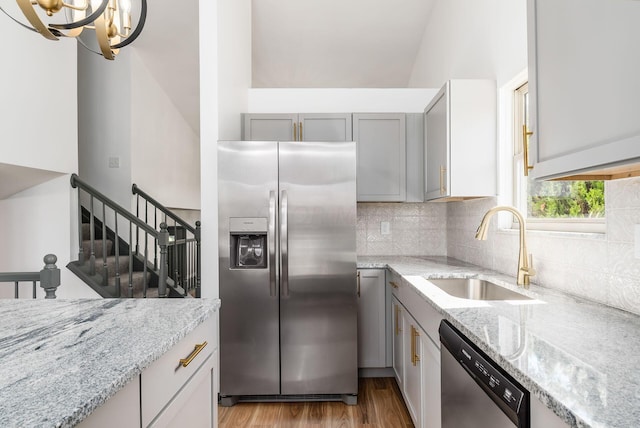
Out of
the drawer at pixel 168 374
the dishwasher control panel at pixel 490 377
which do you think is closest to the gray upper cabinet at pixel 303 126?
the drawer at pixel 168 374

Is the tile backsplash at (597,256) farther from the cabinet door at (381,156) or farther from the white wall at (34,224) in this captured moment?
the white wall at (34,224)

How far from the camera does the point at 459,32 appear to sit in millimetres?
2836

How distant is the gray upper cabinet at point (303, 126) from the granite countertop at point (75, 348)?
1.97m

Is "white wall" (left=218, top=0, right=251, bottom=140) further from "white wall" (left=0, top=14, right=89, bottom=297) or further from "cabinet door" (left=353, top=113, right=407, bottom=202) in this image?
"white wall" (left=0, top=14, right=89, bottom=297)

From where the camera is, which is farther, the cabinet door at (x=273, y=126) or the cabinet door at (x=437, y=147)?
the cabinet door at (x=273, y=126)

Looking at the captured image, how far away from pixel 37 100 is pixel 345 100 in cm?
241

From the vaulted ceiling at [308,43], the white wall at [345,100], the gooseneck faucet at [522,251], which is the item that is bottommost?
the gooseneck faucet at [522,251]

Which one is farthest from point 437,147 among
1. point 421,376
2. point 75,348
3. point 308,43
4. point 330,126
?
point 308,43

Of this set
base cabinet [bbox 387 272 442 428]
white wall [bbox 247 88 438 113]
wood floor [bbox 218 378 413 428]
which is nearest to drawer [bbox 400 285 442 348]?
base cabinet [bbox 387 272 442 428]

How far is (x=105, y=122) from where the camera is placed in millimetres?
4004

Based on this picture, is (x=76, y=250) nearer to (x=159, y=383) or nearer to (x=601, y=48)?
(x=159, y=383)

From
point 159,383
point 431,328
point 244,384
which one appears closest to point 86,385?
point 159,383

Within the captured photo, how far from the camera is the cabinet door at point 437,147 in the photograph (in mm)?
2338

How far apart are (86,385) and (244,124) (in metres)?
2.64
